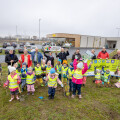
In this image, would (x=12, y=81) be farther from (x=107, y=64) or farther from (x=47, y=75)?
(x=107, y=64)

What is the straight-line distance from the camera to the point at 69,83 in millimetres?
4742

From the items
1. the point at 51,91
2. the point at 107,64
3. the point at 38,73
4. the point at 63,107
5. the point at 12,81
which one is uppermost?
the point at 107,64

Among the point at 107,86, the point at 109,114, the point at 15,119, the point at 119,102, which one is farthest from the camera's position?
the point at 107,86

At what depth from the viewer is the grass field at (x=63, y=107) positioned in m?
3.34

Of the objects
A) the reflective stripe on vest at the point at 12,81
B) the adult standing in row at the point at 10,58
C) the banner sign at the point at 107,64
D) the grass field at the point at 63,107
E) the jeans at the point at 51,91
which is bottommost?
the grass field at the point at 63,107

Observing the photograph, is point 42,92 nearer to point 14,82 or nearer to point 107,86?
point 14,82

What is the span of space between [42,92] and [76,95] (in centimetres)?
175

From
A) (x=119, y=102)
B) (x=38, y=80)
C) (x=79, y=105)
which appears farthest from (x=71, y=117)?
(x=38, y=80)

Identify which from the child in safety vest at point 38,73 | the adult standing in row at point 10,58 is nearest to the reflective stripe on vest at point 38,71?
the child in safety vest at point 38,73

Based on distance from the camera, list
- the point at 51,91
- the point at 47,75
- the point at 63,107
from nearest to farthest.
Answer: the point at 63,107 < the point at 51,91 < the point at 47,75

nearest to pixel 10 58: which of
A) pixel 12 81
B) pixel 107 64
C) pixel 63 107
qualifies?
pixel 12 81

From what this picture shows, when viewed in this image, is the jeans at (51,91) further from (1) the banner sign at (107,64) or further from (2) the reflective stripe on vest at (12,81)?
(1) the banner sign at (107,64)

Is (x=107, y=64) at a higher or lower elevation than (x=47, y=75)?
higher

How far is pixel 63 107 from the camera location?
12.4ft
